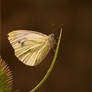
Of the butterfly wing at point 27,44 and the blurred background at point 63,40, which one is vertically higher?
the butterfly wing at point 27,44

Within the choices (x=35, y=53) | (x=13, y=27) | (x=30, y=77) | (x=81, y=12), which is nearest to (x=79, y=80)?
(x=30, y=77)

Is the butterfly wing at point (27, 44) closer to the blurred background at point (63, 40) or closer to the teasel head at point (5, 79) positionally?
the teasel head at point (5, 79)

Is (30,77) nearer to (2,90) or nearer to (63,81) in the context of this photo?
(63,81)

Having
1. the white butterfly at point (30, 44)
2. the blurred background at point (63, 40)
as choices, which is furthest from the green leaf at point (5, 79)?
the blurred background at point (63, 40)

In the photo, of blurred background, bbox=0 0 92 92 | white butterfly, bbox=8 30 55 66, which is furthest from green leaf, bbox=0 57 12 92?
blurred background, bbox=0 0 92 92

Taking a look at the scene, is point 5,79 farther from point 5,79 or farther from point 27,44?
point 27,44

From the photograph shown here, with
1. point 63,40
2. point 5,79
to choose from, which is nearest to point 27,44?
point 5,79
